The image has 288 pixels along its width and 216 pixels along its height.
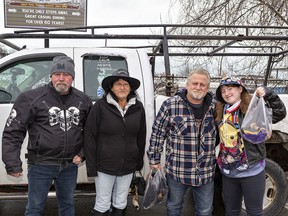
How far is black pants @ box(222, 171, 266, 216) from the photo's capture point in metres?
2.95

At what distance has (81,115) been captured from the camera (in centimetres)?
305

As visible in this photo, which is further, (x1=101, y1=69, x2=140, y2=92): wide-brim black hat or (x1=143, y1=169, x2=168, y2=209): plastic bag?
(x1=143, y1=169, x2=168, y2=209): plastic bag

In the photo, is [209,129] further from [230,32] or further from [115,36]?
[230,32]

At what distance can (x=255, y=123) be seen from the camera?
9.55ft

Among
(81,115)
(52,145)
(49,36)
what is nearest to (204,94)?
(81,115)

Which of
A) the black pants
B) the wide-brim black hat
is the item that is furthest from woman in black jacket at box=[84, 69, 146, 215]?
the black pants

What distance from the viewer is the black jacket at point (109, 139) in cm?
304

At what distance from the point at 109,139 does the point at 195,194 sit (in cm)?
93

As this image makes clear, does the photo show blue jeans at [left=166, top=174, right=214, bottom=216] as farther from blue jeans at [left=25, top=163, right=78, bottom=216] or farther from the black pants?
blue jeans at [left=25, top=163, right=78, bottom=216]

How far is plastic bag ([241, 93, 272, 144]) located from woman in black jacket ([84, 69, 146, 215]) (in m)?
0.91

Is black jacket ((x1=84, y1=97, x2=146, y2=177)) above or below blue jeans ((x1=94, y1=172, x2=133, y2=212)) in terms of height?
above

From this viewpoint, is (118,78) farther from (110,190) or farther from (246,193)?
(246,193)

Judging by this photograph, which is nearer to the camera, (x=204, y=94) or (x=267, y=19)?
(x=204, y=94)

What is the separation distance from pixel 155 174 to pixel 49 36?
75.6 inches
